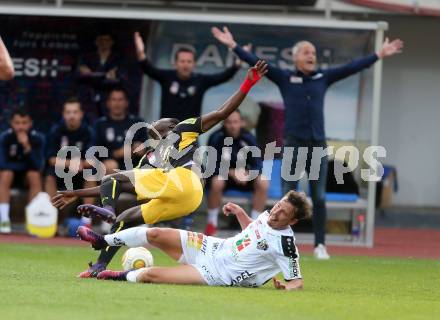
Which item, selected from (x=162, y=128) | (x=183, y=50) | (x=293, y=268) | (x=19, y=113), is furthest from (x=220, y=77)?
(x=293, y=268)

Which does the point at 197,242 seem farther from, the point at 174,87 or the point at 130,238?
the point at 174,87

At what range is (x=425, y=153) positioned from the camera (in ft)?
79.6

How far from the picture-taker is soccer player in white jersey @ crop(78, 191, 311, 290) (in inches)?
431

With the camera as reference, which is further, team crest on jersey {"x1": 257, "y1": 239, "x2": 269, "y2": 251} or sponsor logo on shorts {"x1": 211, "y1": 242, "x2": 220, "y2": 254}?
sponsor logo on shorts {"x1": 211, "y1": 242, "x2": 220, "y2": 254}

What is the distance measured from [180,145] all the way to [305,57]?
156 inches

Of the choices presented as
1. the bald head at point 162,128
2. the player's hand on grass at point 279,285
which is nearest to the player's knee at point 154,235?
the player's hand on grass at point 279,285

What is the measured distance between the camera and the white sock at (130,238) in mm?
11188

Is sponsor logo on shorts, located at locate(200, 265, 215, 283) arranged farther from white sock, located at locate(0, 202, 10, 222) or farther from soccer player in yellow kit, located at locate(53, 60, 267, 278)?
white sock, located at locate(0, 202, 10, 222)

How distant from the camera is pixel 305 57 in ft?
51.8

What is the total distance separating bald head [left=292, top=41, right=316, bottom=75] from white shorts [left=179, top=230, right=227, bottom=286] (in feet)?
16.5

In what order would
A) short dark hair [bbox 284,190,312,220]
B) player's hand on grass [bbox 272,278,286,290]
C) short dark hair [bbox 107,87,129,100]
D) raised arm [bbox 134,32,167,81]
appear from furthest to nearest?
1. short dark hair [bbox 107,87,129,100]
2. raised arm [bbox 134,32,167,81]
3. player's hand on grass [bbox 272,278,286,290]
4. short dark hair [bbox 284,190,312,220]

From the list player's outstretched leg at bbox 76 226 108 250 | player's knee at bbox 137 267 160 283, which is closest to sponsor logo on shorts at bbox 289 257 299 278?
player's knee at bbox 137 267 160 283

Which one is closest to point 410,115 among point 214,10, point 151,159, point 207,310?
point 214,10

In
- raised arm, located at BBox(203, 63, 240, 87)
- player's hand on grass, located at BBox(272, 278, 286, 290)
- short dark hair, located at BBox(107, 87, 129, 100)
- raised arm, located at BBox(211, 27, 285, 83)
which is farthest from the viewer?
short dark hair, located at BBox(107, 87, 129, 100)
